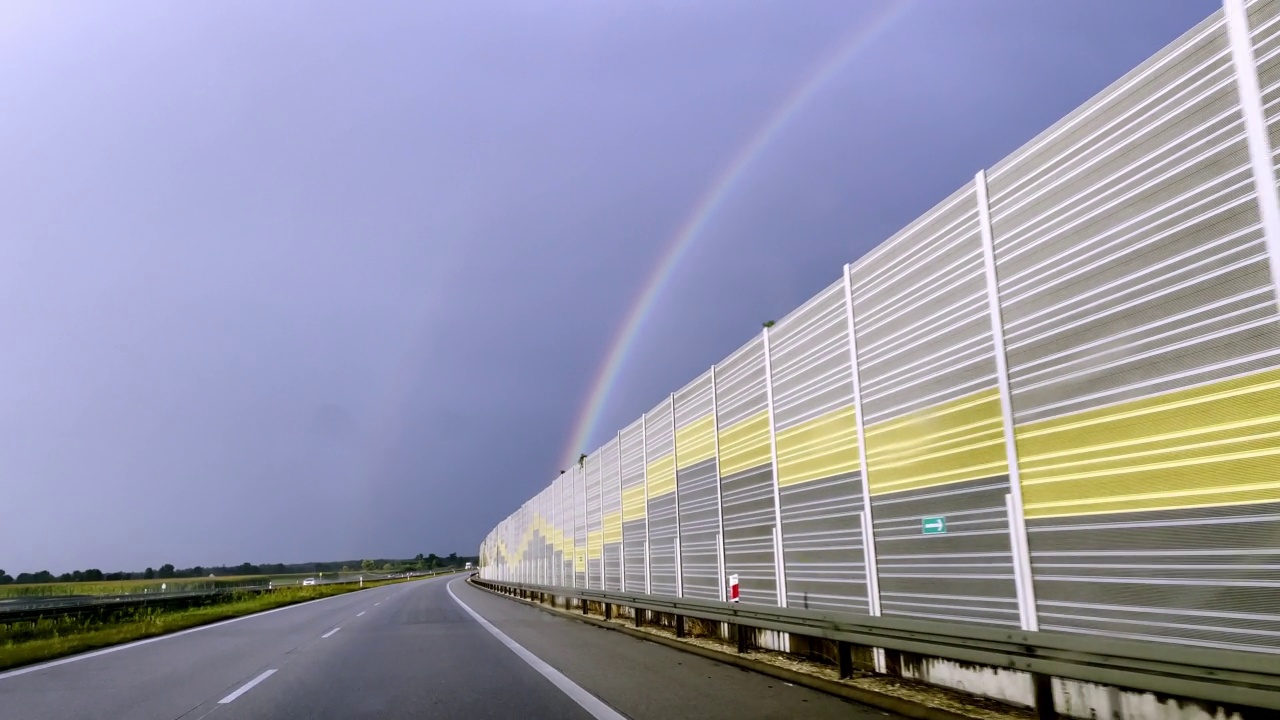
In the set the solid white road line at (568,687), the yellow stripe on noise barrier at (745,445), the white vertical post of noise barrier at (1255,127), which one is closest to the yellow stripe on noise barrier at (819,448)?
the yellow stripe on noise barrier at (745,445)

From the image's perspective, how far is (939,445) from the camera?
10.4m

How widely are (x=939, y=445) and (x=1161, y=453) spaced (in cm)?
333

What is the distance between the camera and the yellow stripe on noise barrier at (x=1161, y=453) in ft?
20.7

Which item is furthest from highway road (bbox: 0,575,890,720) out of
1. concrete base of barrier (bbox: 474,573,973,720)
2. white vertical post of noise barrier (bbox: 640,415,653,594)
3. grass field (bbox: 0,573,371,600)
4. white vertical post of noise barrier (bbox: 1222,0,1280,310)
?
grass field (bbox: 0,573,371,600)

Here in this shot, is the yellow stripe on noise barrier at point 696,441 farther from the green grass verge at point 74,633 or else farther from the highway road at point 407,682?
the green grass verge at point 74,633

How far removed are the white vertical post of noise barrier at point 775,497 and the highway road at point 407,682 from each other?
1.92 m

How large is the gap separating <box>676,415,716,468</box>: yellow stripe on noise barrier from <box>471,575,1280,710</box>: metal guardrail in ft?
25.7

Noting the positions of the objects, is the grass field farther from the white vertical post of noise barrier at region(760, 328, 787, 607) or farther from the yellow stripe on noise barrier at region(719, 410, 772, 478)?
the white vertical post of noise barrier at region(760, 328, 787, 607)

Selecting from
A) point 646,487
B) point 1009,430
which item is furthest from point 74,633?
point 1009,430

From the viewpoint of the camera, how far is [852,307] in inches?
506

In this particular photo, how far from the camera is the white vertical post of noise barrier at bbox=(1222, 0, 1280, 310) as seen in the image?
625cm

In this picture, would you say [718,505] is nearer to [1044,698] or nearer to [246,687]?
[246,687]

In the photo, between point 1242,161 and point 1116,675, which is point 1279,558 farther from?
point 1242,161

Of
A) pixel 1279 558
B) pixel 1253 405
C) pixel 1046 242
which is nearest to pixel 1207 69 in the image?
pixel 1046 242
